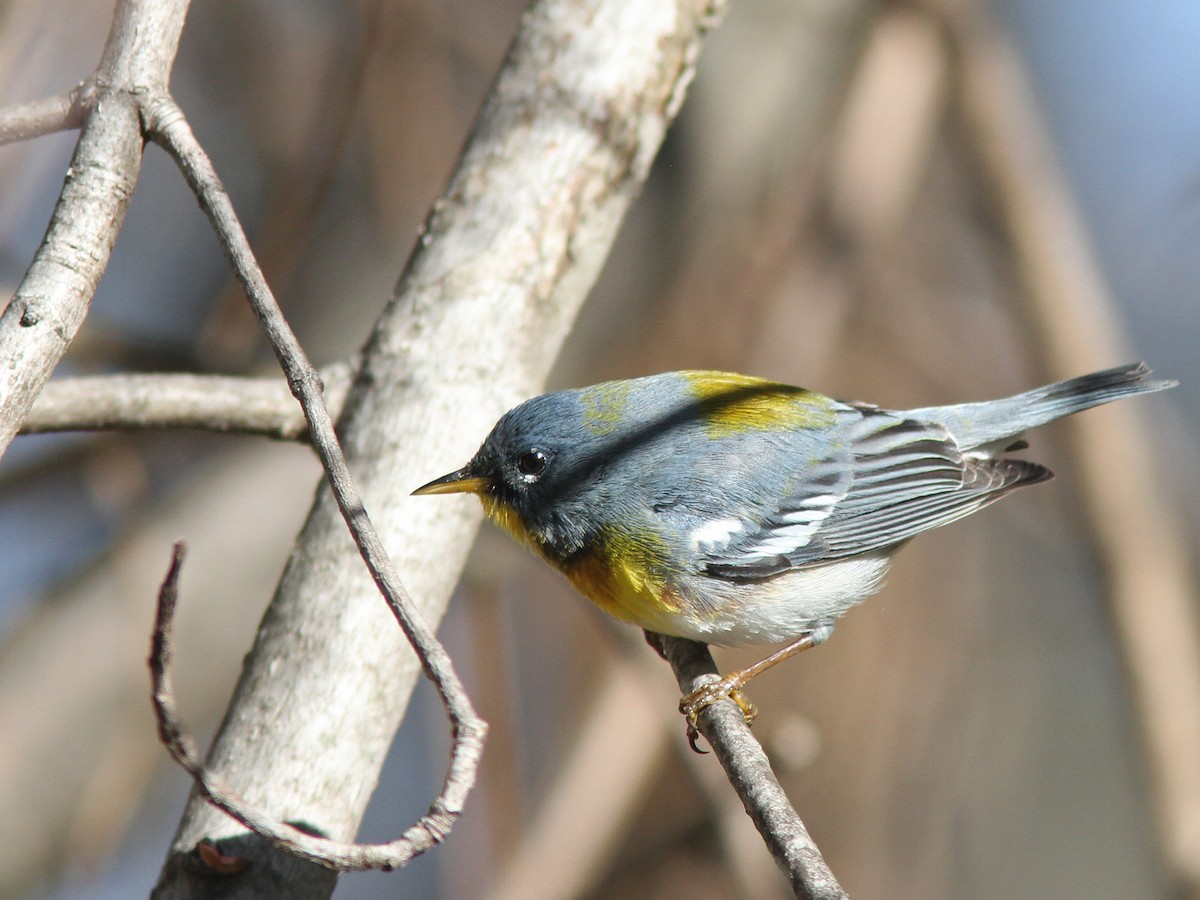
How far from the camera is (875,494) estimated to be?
310 cm

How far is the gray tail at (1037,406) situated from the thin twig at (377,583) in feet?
7.41

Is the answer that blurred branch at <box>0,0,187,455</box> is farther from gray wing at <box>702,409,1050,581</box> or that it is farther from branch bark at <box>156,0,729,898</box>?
gray wing at <box>702,409,1050,581</box>

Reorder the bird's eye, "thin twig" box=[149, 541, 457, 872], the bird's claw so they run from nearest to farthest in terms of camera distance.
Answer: "thin twig" box=[149, 541, 457, 872] → the bird's claw → the bird's eye

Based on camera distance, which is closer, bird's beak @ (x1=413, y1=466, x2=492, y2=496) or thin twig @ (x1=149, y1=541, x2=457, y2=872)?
thin twig @ (x1=149, y1=541, x2=457, y2=872)

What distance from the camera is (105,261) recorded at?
5.86 ft

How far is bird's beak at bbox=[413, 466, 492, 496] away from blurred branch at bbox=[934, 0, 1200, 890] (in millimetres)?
2434

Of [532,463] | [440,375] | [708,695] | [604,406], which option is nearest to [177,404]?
[440,375]

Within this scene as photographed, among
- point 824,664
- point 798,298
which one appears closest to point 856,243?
point 798,298

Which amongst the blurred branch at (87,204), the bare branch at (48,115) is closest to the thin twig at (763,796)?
the blurred branch at (87,204)

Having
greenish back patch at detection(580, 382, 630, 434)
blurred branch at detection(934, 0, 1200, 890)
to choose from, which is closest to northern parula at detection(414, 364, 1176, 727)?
greenish back patch at detection(580, 382, 630, 434)

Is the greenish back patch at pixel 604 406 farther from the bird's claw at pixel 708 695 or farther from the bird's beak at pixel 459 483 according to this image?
the bird's claw at pixel 708 695

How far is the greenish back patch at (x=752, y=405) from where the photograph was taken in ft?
9.68

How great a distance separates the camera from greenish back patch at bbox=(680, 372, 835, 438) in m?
2.95

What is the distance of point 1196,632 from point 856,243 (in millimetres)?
1917
